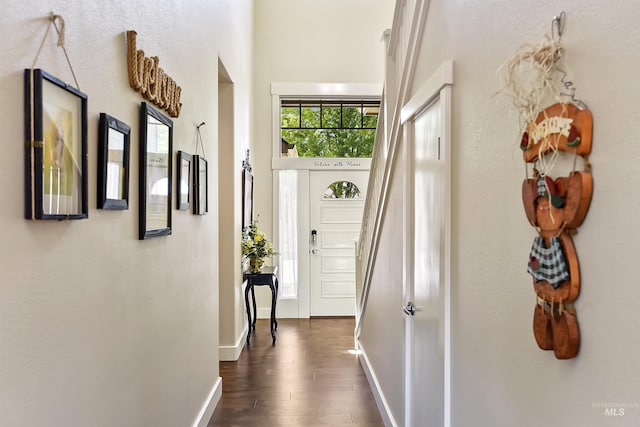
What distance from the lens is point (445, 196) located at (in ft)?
5.47

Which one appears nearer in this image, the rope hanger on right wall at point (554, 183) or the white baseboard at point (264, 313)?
the rope hanger on right wall at point (554, 183)

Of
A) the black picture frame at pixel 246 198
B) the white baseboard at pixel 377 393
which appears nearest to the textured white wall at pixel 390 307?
the white baseboard at pixel 377 393

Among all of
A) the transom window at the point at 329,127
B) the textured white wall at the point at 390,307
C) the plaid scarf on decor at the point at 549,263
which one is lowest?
the textured white wall at the point at 390,307

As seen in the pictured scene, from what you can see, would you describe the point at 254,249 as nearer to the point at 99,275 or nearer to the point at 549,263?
the point at 99,275

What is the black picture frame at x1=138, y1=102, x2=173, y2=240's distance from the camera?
1788mm

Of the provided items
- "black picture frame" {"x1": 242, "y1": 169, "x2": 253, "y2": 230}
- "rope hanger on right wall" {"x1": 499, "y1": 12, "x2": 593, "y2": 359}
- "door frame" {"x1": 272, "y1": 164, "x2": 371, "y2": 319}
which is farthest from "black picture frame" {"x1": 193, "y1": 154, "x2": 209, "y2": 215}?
"door frame" {"x1": 272, "y1": 164, "x2": 371, "y2": 319}

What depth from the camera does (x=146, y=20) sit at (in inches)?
72.3

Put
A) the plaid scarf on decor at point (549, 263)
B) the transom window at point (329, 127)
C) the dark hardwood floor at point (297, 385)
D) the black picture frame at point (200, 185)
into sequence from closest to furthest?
the plaid scarf on decor at point (549, 263), the black picture frame at point (200, 185), the dark hardwood floor at point (297, 385), the transom window at point (329, 127)

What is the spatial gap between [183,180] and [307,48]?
13.8 feet

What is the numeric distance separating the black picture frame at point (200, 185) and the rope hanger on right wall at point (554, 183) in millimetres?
2030

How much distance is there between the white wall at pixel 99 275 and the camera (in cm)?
101

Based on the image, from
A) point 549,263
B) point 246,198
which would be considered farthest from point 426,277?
point 246,198

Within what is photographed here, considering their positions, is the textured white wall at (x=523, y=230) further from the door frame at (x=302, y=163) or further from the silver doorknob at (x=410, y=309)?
the door frame at (x=302, y=163)

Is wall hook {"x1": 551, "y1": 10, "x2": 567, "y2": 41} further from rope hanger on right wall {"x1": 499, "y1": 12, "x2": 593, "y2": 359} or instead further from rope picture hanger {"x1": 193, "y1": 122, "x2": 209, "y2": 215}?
rope picture hanger {"x1": 193, "y1": 122, "x2": 209, "y2": 215}
